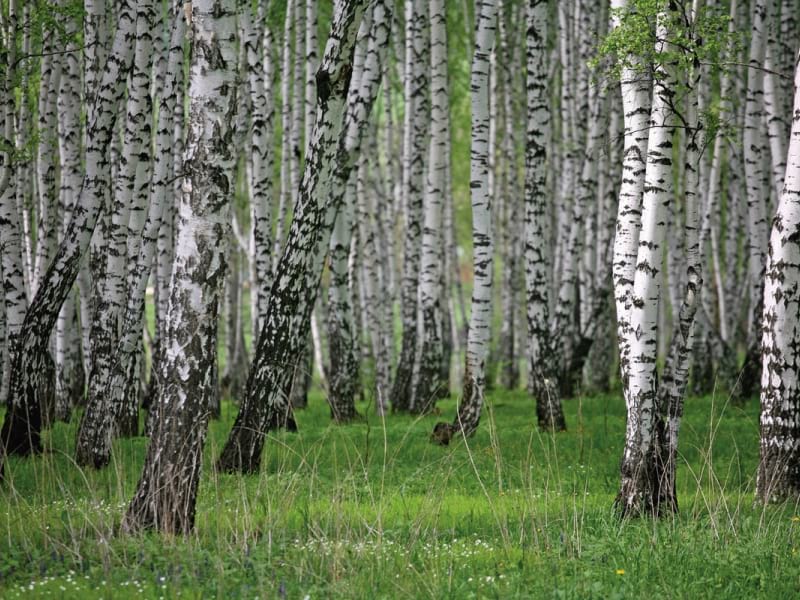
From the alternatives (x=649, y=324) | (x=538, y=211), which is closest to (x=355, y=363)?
(x=538, y=211)

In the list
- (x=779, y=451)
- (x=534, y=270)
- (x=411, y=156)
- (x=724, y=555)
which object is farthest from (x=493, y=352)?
(x=724, y=555)

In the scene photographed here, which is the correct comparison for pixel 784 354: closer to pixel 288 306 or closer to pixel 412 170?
pixel 288 306

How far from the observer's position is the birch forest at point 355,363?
5652 millimetres

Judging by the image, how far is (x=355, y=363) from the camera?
13.5 meters

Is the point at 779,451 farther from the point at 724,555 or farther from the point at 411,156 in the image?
the point at 411,156

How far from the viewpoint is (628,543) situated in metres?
6.14

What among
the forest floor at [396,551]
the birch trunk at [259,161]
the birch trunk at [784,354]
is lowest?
the forest floor at [396,551]

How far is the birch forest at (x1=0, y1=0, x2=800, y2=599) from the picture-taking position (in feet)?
18.5

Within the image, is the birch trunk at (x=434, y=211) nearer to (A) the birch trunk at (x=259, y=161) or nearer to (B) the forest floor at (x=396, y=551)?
(A) the birch trunk at (x=259, y=161)

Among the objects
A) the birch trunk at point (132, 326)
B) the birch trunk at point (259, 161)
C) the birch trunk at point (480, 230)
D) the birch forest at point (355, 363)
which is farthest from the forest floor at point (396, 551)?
the birch trunk at point (259, 161)

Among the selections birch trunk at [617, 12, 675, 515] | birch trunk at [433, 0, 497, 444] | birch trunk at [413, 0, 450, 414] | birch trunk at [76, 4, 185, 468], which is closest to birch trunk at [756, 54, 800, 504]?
birch trunk at [617, 12, 675, 515]

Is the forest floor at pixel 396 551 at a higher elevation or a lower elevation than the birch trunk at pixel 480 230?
lower

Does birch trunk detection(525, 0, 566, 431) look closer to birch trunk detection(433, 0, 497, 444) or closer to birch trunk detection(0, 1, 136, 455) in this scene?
birch trunk detection(433, 0, 497, 444)

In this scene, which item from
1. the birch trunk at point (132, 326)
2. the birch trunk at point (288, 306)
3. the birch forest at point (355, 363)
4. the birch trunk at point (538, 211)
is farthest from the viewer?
the birch trunk at point (538, 211)
